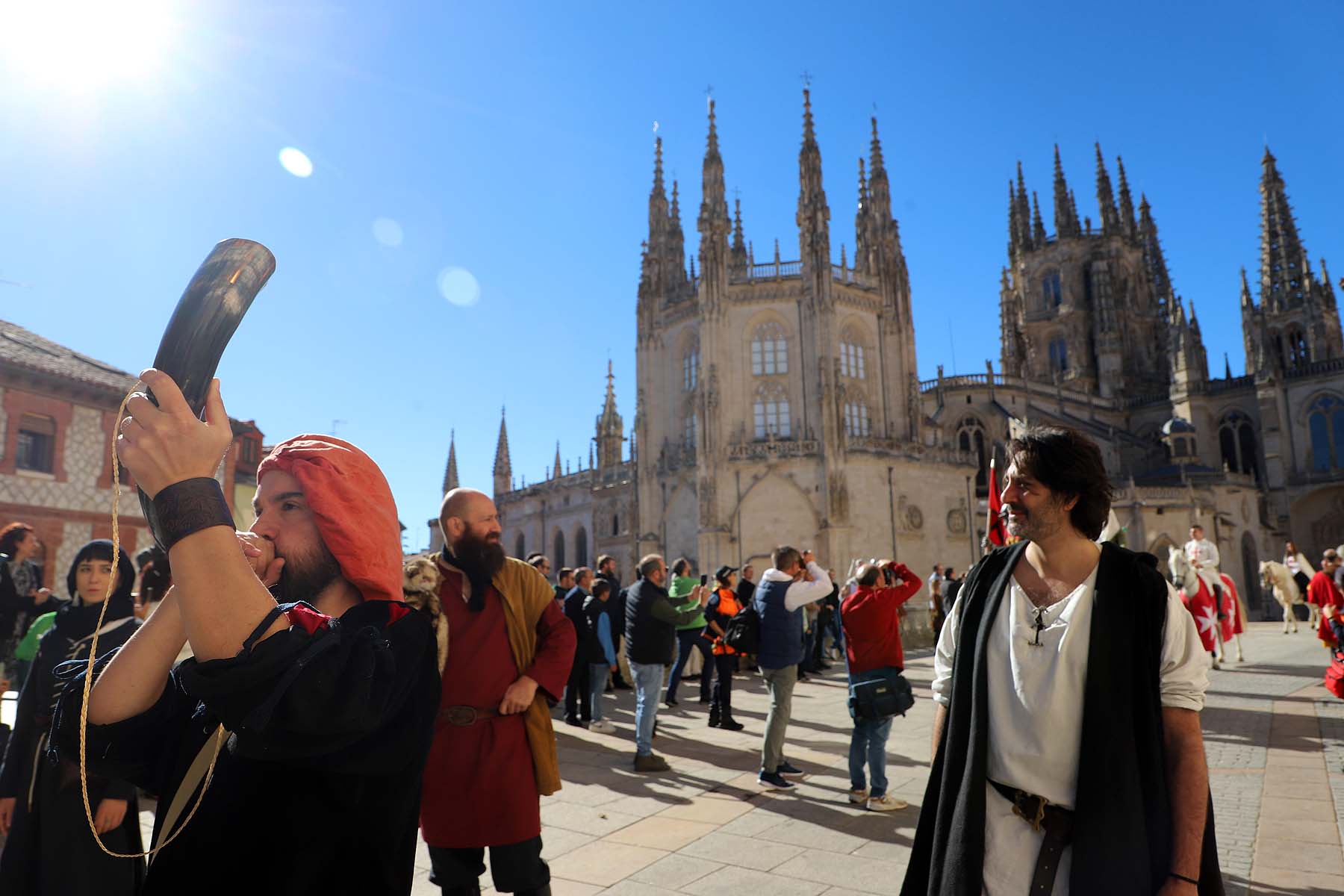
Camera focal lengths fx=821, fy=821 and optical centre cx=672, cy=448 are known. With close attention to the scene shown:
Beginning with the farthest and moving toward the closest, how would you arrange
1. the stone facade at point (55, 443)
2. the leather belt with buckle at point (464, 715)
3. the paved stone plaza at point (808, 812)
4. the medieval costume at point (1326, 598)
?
the stone facade at point (55, 443)
the medieval costume at point (1326, 598)
the paved stone plaza at point (808, 812)
the leather belt with buckle at point (464, 715)

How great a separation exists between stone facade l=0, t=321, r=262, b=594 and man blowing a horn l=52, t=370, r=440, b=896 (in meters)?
18.0

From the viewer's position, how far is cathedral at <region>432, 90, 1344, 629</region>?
1176 inches

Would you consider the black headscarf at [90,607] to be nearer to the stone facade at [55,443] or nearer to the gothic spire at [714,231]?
the stone facade at [55,443]

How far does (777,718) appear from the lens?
6473 mm

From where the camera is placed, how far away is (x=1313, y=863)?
448cm

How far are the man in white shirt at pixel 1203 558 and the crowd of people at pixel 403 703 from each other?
31.9ft

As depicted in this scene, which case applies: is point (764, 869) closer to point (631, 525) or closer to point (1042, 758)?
point (1042, 758)

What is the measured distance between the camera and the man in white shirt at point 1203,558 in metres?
10.7

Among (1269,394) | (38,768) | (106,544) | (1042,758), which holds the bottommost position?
(38,768)

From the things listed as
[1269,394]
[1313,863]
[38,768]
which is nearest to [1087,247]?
[1269,394]

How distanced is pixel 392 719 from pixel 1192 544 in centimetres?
1172

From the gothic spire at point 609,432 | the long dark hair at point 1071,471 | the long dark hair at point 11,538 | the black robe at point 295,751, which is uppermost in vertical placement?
the gothic spire at point 609,432

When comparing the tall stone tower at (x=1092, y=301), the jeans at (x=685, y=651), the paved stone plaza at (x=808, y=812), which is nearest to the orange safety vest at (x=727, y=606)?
the jeans at (x=685, y=651)

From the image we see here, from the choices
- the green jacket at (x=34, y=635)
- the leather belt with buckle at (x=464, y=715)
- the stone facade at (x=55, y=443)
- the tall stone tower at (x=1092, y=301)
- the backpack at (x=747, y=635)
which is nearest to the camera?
the leather belt with buckle at (x=464, y=715)
